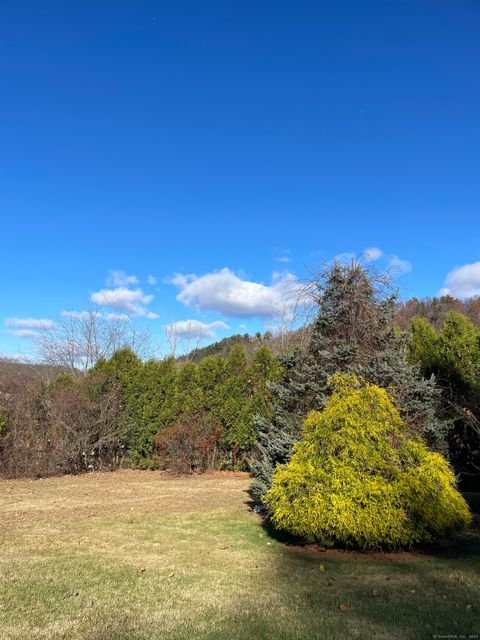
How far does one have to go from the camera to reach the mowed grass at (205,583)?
3402 mm

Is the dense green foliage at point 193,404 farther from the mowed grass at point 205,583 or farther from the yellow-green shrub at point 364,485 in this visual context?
the yellow-green shrub at point 364,485

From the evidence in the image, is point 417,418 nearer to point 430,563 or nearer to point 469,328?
point 430,563

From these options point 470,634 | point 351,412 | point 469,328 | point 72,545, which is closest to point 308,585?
point 470,634

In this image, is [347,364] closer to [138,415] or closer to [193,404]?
[193,404]

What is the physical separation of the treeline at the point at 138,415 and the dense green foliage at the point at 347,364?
3.84 meters

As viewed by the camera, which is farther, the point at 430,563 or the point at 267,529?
the point at 267,529

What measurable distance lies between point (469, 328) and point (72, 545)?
32.3 feet

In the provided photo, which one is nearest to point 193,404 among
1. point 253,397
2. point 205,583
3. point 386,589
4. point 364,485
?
point 253,397

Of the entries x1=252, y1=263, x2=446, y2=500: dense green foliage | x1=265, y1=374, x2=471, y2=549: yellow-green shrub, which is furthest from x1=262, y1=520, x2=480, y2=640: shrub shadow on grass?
x1=252, y1=263, x2=446, y2=500: dense green foliage

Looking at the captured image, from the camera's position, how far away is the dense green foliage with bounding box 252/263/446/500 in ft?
21.1

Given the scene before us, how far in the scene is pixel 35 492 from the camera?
909 centimetres

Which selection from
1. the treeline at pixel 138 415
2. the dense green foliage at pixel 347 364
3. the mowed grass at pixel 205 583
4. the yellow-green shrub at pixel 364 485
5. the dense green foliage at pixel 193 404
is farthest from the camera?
the dense green foliage at pixel 193 404

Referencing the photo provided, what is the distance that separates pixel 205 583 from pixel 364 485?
2031 mm

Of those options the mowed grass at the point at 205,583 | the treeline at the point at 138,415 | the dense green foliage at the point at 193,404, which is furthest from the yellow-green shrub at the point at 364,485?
the dense green foliage at the point at 193,404
